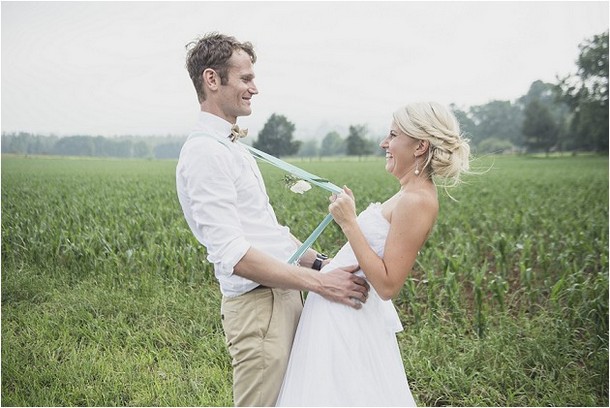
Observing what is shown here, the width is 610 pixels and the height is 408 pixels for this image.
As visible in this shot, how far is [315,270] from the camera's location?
181 centimetres

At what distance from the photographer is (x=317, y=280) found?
174cm

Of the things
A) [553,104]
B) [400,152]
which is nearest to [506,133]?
[553,104]

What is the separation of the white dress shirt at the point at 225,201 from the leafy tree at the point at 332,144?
30.3m

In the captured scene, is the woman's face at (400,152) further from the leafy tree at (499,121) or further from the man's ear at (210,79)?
the leafy tree at (499,121)

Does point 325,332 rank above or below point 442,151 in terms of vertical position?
below

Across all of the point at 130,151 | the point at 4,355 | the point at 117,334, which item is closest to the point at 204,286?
the point at 117,334

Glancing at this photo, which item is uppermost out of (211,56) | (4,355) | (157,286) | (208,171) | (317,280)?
(211,56)

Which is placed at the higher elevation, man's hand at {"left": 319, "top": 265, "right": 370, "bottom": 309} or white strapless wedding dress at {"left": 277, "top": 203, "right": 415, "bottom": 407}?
man's hand at {"left": 319, "top": 265, "right": 370, "bottom": 309}

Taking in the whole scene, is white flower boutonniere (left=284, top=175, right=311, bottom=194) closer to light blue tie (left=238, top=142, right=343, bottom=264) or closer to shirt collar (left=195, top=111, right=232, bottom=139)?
light blue tie (left=238, top=142, right=343, bottom=264)

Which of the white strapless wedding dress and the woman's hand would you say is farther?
the white strapless wedding dress

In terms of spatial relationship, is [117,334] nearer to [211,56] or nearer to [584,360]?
[211,56]

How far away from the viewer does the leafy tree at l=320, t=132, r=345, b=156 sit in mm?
33056

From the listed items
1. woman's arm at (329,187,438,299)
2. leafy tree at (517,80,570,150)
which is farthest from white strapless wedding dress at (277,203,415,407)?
leafy tree at (517,80,570,150)

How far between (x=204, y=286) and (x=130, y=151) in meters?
6.39
